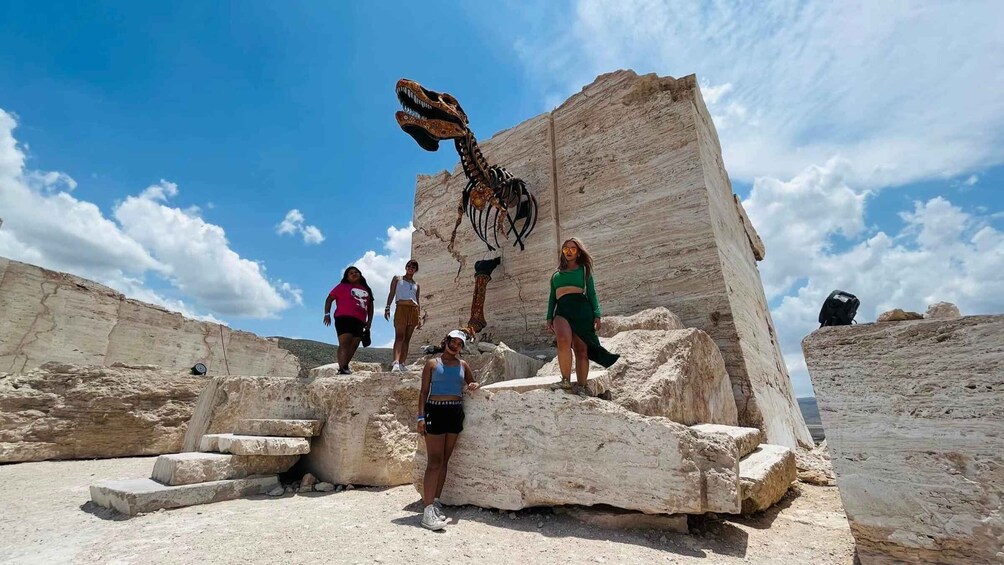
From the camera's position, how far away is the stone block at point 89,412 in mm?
5296

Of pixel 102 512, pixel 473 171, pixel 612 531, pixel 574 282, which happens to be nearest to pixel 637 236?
pixel 473 171

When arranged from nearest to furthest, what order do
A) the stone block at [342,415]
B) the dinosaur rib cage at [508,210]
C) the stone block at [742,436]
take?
the stone block at [742,436] < the stone block at [342,415] < the dinosaur rib cage at [508,210]

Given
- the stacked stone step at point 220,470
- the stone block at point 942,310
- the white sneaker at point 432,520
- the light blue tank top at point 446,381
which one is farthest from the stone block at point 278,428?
the stone block at point 942,310

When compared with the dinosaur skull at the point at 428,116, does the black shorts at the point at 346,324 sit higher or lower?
lower

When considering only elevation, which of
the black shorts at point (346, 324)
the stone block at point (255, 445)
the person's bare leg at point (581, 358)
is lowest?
the stone block at point (255, 445)

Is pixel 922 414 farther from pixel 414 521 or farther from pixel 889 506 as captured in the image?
pixel 414 521

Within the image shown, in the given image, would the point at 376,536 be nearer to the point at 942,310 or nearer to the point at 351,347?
the point at 351,347

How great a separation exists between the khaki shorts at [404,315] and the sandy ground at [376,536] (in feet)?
6.06

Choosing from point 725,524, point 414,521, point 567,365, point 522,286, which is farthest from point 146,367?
point 725,524

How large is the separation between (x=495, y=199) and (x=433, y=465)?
4.74 metres

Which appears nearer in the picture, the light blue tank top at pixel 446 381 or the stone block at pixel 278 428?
the light blue tank top at pixel 446 381

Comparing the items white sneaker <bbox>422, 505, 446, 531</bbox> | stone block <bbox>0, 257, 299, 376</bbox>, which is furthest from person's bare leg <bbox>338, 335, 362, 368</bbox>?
stone block <bbox>0, 257, 299, 376</bbox>

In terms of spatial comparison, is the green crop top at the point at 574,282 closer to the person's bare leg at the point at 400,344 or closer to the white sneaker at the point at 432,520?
the white sneaker at the point at 432,520

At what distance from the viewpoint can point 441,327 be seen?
780 centimetres
